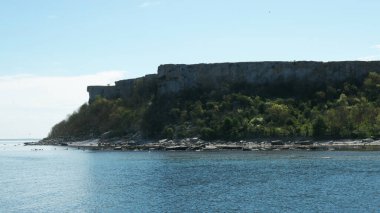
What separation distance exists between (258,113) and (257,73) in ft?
57.0

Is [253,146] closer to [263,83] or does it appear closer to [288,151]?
[288,151]

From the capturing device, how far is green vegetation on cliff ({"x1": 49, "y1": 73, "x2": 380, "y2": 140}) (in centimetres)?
11368

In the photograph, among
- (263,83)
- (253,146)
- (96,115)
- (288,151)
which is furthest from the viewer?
(96,115)

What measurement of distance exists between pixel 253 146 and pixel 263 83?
37158 millimetres

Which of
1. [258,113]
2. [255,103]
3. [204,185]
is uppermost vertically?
[255,103]

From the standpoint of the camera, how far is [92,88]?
198500mm

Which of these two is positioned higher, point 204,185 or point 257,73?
point 257,73

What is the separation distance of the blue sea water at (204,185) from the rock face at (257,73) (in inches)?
2069

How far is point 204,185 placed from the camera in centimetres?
5891

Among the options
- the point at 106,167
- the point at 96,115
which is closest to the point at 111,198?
the point at 106,167

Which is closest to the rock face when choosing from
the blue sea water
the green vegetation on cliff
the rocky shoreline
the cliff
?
the cliff

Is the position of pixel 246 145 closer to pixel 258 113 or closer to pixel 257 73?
pixel 258 113

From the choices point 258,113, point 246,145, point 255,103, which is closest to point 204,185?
point 246,145

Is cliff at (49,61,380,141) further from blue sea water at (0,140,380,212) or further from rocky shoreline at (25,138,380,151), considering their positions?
blue sea water at (0,140,380,212)
